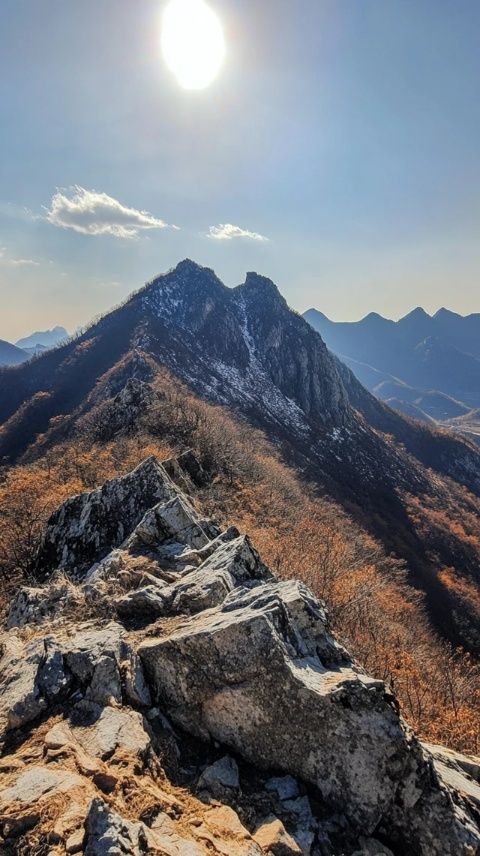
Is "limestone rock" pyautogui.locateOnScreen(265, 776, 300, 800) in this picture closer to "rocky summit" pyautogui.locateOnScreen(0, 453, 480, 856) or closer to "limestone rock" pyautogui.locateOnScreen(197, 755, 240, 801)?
"rocky summit" pyautogui.locateOnScreen(0, 453, 480, 856)

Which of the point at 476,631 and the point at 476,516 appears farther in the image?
the point at 476,516

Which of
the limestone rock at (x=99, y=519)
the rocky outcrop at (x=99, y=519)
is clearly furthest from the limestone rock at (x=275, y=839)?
the limestone rock at (x=99, y=519)

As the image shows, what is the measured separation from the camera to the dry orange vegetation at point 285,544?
19359 millimetres

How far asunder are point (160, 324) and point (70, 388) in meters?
35.0

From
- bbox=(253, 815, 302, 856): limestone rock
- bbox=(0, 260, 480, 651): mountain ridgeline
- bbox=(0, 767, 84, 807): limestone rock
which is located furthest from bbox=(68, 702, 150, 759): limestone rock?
bbox=(0, 260, 480, 651): mountain ridgeline

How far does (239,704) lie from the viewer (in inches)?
297

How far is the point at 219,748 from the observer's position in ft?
24.7

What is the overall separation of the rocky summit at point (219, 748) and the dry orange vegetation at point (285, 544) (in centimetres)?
305

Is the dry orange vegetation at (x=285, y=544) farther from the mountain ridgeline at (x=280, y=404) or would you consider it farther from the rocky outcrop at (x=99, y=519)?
the mountain ridgeline at (x=280, y=404)

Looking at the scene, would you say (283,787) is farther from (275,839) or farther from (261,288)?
(261,288)

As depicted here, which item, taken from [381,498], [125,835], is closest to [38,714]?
[125,835]

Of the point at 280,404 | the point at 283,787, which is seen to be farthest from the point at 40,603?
the point at 280,404

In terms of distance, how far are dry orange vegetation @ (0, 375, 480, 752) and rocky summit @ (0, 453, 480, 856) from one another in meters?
3.05

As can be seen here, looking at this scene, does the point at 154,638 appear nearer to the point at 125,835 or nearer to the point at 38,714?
the point at 38,714
